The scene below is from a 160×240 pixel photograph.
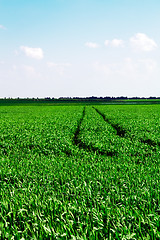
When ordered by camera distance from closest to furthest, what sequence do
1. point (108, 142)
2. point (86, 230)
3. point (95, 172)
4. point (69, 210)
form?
1. point (86, 230)
2. point (69, 210)
3. point (95, 172)
4. point (108, 142)

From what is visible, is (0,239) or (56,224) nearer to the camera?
(0,239)

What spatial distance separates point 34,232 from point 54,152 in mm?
7698

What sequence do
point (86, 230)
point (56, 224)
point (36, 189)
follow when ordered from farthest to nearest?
point (36, 189) < point (56, 224) < point (86, 230)

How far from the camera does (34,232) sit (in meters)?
3.23

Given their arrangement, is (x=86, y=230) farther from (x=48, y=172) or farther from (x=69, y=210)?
(x=48, y=172)

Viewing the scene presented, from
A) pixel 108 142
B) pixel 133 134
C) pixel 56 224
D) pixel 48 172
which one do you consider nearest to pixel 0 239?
pixel 56 224

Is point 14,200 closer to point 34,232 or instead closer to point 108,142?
point 34,232

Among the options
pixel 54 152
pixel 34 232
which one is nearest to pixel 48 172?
pixel 34 232

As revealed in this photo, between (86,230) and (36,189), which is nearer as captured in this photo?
(86,230)

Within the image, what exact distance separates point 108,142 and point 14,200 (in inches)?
350

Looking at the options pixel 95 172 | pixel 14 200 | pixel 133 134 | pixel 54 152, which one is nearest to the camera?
pixel 14 200

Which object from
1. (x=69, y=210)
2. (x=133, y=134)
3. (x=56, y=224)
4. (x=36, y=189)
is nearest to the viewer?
(x=56, y=224)

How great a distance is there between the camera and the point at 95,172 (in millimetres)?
6574

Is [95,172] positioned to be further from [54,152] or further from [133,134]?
[133,134]
